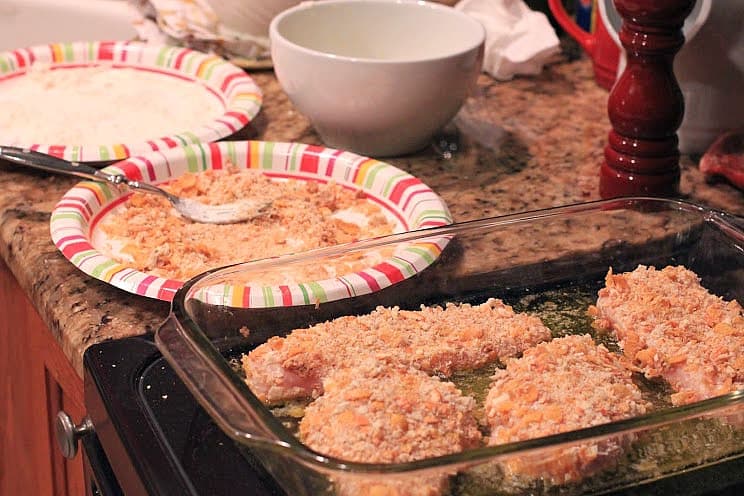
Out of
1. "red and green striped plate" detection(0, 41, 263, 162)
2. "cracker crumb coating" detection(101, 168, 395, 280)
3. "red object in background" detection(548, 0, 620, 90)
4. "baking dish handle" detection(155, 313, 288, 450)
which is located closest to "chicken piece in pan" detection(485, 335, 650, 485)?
"baking dish handle" detection(155, 313, 288, 450)

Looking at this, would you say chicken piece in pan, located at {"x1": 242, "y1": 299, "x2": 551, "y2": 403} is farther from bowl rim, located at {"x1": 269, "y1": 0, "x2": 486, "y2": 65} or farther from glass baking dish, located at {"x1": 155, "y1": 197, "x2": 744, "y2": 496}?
bowl rim, located at {"x1": 269, "y1": 0, "x2": 486, "y2": 65}

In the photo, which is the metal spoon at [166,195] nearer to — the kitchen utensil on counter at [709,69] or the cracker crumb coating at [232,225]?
the cracker crumb coating at [232,225]

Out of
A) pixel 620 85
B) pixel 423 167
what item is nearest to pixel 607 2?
pixel 620 85

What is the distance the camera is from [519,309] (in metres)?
0.84

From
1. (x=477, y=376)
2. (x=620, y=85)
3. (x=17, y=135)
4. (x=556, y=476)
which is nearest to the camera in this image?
(x=556, y=476)

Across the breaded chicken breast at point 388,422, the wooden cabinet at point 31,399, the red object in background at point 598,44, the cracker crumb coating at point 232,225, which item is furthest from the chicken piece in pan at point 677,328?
the red object in background at point 598,44

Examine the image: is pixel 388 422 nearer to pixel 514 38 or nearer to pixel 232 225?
pixel 232 225

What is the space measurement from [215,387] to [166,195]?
0.44m

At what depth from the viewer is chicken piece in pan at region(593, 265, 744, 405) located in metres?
0.73

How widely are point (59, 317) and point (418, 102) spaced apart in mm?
461

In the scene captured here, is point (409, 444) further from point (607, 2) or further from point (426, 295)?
point (607, 2)

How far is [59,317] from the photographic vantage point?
892 mm

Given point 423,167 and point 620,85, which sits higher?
point 620,85

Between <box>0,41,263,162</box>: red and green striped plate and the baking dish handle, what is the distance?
524mm
